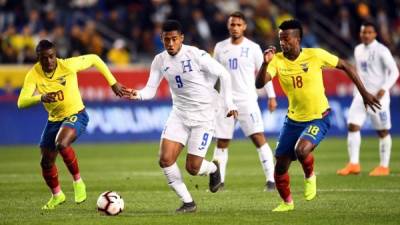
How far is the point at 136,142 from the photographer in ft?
91.6

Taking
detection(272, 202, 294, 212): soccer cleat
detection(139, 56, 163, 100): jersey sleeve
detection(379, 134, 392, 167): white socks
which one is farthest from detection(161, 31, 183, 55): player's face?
detection(379, 134, 392, 167): white socks

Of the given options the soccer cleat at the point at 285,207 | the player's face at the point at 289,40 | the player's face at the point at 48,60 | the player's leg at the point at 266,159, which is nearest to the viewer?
the player's face at the point at 289,40

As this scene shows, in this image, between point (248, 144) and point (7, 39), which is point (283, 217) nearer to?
point (248, 144)

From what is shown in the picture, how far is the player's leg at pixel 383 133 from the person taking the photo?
1800cm

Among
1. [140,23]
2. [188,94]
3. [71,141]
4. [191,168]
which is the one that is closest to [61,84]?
[71,141]

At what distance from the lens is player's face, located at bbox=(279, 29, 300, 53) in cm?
1243

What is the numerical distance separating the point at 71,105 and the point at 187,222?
127 inches

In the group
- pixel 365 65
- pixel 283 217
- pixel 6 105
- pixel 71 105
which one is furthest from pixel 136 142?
pixel 283 217

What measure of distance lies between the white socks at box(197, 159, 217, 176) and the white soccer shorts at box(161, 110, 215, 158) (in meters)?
0.26

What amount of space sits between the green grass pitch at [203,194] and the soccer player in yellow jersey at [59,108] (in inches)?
15.8

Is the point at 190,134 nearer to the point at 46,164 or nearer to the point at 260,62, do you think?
the point at 46,164

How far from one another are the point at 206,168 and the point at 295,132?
1.37 meters

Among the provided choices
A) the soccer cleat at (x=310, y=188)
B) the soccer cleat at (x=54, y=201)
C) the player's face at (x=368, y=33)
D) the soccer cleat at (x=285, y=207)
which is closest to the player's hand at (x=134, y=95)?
the soccer cleat at (x=54, y=201)

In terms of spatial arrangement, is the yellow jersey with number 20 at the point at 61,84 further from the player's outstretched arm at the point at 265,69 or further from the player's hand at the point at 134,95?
the player's outstretched arm at the point at 265,69
